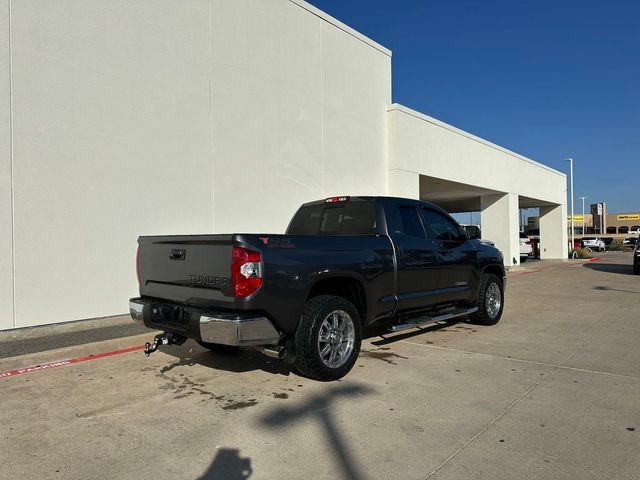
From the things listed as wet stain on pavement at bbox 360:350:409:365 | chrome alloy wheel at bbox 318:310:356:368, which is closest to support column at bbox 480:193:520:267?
wet stain on pavement at bbox 360:350:409:365

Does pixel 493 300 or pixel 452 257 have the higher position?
pixel 452 257

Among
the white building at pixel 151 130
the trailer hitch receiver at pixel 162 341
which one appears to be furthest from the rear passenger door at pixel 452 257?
the white building at pixel 151 130

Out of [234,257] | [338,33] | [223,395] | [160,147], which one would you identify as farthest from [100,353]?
[338,33]

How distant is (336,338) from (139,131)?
560 cm

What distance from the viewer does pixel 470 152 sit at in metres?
18.7

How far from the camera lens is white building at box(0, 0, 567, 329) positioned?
7.20 meters

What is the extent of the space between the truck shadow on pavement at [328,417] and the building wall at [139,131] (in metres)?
5.03

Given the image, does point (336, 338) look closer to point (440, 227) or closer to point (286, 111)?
point (440, 227)

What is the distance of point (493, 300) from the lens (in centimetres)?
812

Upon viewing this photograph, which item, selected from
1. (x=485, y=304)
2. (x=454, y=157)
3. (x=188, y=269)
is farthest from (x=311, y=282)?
(x=454, y=157)

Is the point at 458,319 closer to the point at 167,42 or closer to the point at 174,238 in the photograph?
the point at 174,238

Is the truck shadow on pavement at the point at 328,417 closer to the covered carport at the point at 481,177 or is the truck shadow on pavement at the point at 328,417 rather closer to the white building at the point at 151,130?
the white building at the point at 151,130

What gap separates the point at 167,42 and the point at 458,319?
7309mm

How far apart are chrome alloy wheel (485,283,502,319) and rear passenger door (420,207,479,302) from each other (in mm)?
511
